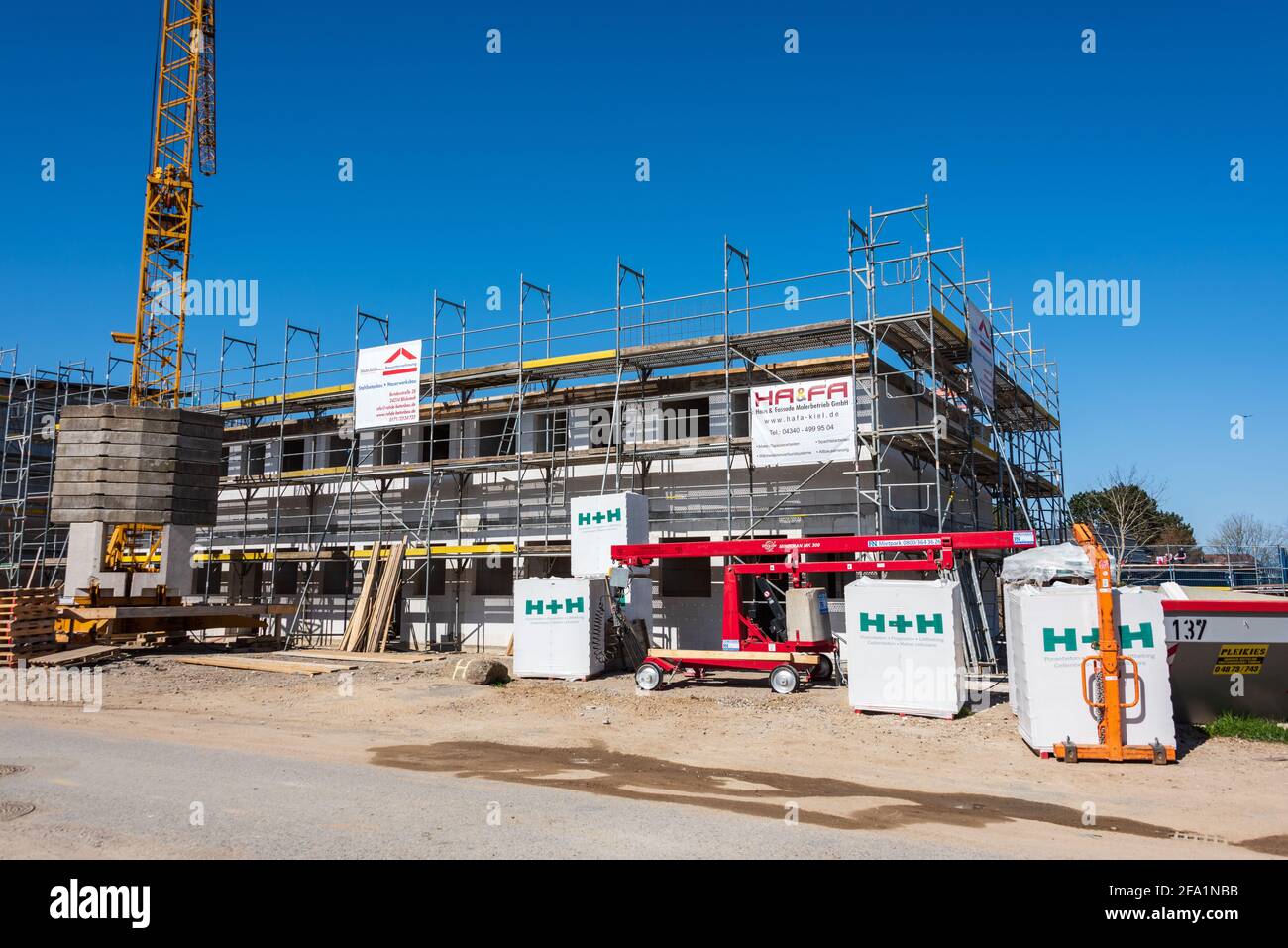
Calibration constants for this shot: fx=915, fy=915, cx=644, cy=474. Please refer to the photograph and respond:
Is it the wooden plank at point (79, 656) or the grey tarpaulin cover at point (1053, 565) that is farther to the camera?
the wooden plank at point (79, 656)

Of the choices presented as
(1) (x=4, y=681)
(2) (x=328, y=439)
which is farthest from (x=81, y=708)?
(2) (x=328, y=439)

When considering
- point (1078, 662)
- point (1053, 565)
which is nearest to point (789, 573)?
point (1053, 565)

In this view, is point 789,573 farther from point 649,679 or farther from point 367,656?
point 367,656

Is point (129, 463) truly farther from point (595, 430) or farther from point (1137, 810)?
point (1137, 810)

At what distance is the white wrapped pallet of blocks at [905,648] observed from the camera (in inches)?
472

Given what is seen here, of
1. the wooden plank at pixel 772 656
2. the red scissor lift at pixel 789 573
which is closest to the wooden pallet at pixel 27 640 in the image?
the red scissor lift at pixel 789 573

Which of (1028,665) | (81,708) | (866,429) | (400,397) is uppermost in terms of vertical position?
(400,397)

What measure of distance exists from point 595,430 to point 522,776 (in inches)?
546

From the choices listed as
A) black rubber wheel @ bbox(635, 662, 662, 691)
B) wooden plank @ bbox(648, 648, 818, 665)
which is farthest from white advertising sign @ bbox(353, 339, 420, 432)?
wooden plank @ bbox(648, 648, 818, 665)

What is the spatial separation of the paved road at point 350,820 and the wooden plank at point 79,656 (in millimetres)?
10702

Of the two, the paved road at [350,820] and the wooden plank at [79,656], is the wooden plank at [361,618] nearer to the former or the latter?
the wooden plank at [79,656]

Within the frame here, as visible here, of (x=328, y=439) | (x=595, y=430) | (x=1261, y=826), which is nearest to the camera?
(x=1261, y=826)
